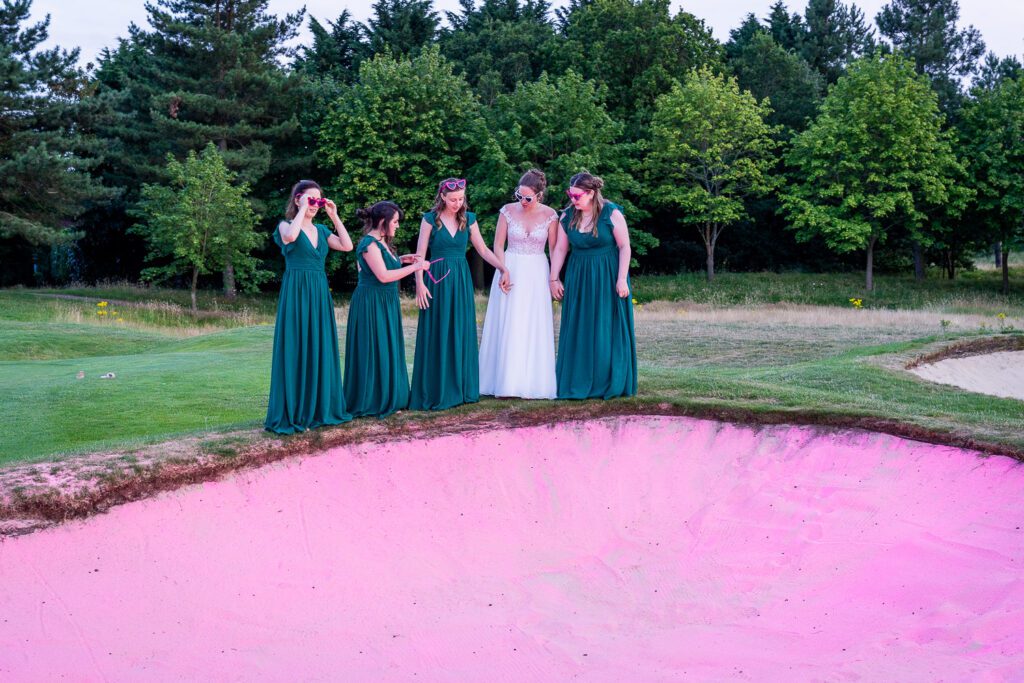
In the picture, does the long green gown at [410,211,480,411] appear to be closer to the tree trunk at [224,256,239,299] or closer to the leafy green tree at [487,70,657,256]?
the leafy green tree at [487,70,657,256]

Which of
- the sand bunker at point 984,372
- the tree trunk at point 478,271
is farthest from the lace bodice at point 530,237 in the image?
the tree trunk at point 478,271

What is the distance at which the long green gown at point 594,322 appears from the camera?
10820mm

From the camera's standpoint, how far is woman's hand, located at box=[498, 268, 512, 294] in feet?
35.6

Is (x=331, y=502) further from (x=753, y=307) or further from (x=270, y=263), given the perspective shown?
(x=270, y=263)

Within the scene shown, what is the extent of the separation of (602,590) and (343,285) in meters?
50.6

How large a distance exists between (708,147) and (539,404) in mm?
44027

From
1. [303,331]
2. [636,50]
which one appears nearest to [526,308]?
[303,331]

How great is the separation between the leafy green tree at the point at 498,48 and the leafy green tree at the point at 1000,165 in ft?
81.4

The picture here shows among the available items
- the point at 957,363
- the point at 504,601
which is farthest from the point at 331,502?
the point at 957,363

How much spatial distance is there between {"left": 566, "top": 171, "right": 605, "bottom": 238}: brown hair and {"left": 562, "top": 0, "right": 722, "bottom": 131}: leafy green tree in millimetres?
47088

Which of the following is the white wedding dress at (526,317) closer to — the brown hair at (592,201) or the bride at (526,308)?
the bride at (526,308)

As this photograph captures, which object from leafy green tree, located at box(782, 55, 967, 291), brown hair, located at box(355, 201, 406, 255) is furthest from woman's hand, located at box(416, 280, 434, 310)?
leafy green tree, located at box(782, 55, 967, 291)

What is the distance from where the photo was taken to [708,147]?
170 feet

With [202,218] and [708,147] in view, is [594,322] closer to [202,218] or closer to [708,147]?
[202,218]
